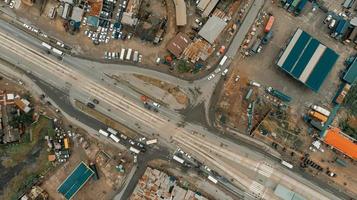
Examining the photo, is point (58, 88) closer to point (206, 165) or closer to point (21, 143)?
point (21, 143)

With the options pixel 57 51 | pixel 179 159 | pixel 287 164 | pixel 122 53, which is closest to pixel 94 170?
pixel 179 159

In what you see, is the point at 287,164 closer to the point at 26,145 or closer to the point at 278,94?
the point at 278,94

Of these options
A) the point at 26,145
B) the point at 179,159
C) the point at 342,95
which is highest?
the point at 342,95

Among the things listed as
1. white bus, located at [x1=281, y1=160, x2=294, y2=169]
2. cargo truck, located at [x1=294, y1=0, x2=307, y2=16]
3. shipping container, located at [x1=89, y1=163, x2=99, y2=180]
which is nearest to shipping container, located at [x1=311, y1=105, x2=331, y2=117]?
white bus, located at [x1=281, y1=160, x2=294, y2=169]

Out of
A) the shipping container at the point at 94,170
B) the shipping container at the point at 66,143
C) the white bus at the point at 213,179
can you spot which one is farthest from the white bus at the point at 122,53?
the white bus at the point at 213,179

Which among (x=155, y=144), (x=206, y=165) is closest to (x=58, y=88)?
(x=155, y=144)

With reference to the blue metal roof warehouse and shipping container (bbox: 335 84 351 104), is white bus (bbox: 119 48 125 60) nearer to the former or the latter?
the blue metal roof warehouse
